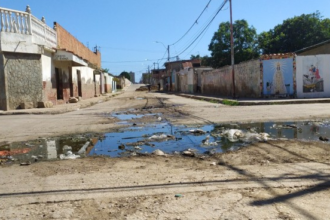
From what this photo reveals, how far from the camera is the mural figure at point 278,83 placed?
21445 millimetres

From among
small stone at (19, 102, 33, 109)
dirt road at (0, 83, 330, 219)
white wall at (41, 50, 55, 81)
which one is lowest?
dirt road at (0, 83, 330, 219)

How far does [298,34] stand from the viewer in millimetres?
40188

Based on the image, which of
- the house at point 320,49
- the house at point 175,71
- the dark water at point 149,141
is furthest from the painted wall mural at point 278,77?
the house at point 175,71

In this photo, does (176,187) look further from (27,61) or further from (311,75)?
(311,75)

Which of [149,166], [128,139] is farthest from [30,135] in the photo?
[149,166]

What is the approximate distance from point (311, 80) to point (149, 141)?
1763 cm

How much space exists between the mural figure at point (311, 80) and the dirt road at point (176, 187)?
16.8 metres

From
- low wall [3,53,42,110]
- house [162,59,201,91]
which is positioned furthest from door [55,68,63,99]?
house [162,59,201,91]

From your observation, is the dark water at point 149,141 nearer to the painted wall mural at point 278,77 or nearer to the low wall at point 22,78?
the low wall at point 22,78

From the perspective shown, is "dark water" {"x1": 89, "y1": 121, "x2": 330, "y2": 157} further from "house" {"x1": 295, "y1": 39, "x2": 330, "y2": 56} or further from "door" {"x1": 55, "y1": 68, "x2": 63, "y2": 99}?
"house" {"x1": 295, "y1": 39, "x2": 330, "y2": 56}

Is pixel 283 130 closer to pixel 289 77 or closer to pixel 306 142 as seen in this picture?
pixel 306 142

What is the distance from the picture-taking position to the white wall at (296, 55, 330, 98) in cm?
2119

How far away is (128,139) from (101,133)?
55.3 inches

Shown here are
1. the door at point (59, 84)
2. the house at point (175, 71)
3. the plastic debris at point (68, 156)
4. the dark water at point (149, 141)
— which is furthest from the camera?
the house at point (175, 71)
